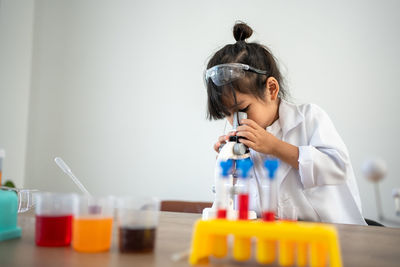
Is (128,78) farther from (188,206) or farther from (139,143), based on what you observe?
(188,206)

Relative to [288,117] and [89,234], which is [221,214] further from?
[288,117]

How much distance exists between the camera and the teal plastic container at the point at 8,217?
23.9 inches

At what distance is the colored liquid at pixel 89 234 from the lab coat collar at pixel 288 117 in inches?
34.4

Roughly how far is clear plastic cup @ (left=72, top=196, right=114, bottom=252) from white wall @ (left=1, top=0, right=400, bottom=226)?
4.93 feet

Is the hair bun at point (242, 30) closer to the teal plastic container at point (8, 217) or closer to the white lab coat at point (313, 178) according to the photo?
the white lab coat at point (313, 178)

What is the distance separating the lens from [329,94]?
195cm

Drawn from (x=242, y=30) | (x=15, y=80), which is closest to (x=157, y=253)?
(x=242, y=30)

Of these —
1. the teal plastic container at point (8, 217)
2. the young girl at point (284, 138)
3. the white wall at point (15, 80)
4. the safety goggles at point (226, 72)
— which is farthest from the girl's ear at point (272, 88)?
the white wall at point (15, 80)

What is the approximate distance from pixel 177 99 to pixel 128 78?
1.41 feet

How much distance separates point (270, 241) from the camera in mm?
477

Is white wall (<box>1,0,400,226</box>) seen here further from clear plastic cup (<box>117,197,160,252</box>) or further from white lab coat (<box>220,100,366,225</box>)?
clear plastic cup (<box>117,197,160,252</box>)

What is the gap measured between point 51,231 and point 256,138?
69 centimetres

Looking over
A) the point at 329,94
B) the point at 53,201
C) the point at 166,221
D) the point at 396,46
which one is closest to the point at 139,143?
the point at 329,94

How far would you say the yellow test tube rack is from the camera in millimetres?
440
